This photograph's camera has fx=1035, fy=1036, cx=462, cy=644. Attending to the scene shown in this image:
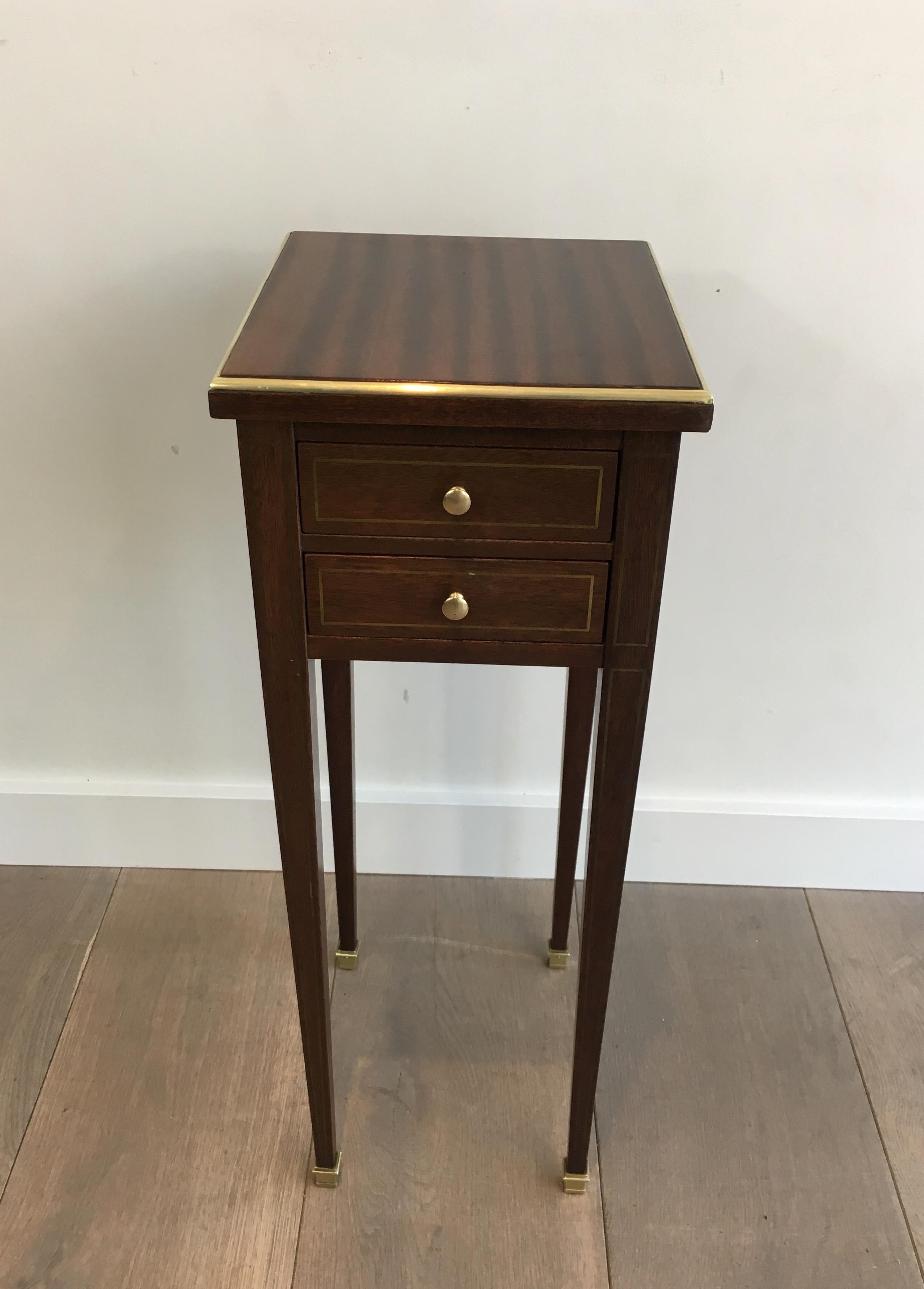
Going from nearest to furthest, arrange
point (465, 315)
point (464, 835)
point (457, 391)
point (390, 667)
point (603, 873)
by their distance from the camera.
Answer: point (457, 391)
point (465, 315)
point (603, 873)
point (390, 667)
point (464, 835)

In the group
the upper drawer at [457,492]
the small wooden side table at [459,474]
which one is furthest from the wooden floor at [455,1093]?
the upper drawer at [457,492]

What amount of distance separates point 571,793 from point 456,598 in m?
0.50

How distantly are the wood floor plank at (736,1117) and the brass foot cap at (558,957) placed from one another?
0.22 ft

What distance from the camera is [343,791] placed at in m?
A: 1.18

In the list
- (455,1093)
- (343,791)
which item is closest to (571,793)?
(343,791)

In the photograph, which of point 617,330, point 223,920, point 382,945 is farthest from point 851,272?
point 223,920

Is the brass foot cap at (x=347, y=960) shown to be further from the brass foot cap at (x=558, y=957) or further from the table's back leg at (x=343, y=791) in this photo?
the brass foot cap at (x=558, y=957)

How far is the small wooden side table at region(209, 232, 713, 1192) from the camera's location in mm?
681

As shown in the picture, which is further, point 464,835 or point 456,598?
point 464,835

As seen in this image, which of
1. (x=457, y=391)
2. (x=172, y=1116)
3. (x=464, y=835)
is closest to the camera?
(x=457, y=391)

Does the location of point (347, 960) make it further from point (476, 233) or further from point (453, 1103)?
point (476, 233)

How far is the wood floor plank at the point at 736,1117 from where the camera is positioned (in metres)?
1.05

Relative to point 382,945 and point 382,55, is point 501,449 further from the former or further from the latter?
point 382,945

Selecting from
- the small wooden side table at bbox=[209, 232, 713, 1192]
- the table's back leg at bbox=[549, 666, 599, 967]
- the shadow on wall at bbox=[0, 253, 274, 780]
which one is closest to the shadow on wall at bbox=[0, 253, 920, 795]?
the shadow on wall at bbox=[0, 253, 274, 780]
